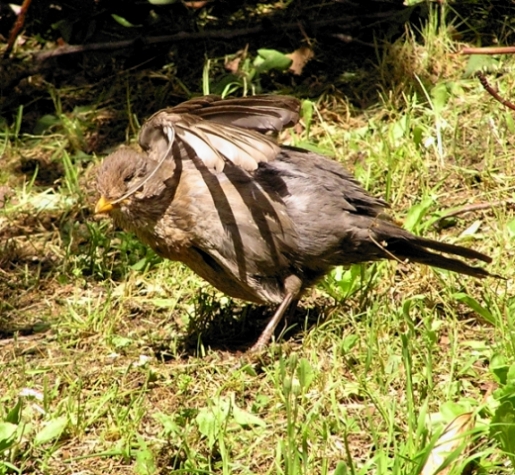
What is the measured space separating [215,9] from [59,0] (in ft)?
3.48

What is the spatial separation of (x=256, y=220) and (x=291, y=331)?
2.04 ft

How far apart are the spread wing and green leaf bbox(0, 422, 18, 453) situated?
1.22m

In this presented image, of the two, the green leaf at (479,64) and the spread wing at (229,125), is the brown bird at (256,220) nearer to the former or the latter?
the spread wing at (229,125)

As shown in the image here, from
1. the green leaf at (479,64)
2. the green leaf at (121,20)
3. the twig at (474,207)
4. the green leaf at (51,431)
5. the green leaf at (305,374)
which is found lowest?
the green leaf at (51,431)

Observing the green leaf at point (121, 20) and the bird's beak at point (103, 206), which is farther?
the green leaf at point (121, 20)

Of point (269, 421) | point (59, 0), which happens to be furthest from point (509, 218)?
point (59, 0)

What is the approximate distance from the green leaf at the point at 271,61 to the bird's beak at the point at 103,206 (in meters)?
2.18

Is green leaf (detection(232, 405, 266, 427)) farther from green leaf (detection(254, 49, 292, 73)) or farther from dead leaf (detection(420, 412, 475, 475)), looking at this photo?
green leaf (detection(254, 49, 292, 73))

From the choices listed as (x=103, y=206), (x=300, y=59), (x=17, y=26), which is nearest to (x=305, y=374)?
(x=103, y=206)

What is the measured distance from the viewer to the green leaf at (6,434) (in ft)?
12.4

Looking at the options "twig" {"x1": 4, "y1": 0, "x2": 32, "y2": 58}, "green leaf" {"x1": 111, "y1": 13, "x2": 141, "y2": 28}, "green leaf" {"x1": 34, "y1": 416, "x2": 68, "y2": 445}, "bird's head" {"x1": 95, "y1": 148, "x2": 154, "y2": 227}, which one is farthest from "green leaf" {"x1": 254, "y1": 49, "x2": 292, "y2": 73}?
"green leaf" {"x1": 34, "y1": 416, "x2": 68, "y2": 445}

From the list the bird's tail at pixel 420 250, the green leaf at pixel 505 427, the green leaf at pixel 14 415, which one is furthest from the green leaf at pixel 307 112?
the green leaf at pixel 505 427

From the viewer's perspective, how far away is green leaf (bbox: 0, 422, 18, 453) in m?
3.79

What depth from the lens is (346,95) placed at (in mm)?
6410
